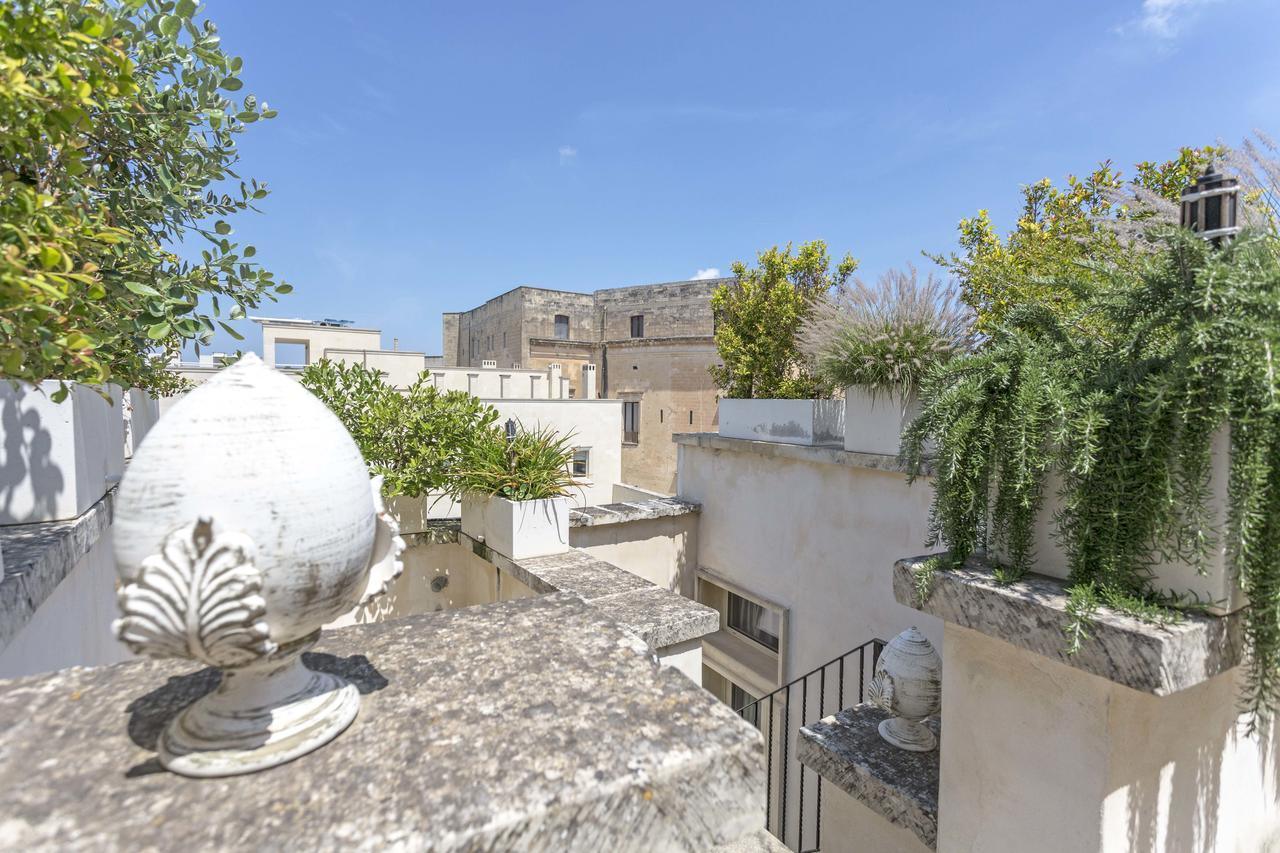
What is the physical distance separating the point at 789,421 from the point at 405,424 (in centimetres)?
339

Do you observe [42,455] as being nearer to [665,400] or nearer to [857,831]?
[857,831]

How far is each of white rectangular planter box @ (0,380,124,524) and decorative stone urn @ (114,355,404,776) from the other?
205 cm

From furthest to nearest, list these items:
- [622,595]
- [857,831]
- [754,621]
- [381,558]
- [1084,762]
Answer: [754,621] < [622,595] < [857,831] < [1084,762] < [381,558]

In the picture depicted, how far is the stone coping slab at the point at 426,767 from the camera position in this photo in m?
0.85

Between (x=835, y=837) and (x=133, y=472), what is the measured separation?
12.3ft

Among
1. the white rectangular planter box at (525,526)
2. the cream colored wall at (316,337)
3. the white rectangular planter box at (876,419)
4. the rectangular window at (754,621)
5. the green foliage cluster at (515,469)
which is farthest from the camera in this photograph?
the cream colored wall at (316,337)

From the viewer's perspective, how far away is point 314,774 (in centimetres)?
97

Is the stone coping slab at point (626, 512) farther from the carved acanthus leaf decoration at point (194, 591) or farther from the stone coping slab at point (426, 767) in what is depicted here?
the carved acanthus leaf decoration at point (194, 591)

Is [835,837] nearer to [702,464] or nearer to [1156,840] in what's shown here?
[1156,840]

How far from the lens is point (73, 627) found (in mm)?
2436

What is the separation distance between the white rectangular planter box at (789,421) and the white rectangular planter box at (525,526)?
2599 millimetres

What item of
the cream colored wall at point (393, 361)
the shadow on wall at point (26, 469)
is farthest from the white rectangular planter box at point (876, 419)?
the cream colored wall at point (393, 361)

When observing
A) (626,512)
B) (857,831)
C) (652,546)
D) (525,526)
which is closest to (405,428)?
(525,526)

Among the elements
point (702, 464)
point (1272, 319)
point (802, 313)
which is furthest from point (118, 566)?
point (802, 313)
